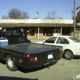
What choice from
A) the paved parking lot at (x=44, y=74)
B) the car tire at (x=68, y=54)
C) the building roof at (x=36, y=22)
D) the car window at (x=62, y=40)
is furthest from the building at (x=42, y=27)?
the paved parking lot at (x=44, y=74)

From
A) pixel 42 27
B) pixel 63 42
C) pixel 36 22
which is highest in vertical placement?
pixel 36 22

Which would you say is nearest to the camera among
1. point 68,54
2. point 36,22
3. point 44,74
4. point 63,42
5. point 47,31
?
point 44,74

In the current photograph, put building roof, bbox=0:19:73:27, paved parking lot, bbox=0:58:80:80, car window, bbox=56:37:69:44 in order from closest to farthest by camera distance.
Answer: paved parking lot, bbox=0:58:80:80 → car window, bbox=56:37:69:44 → building roof, bbox=0:19:73:27

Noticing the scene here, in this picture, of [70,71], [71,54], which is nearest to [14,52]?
[70,71]

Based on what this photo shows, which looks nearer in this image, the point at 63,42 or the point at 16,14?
the point at 63,42

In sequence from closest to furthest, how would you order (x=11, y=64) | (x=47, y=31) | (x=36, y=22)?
(x=11, y=64) < (x=36, y=22) < (x=47, y=31)

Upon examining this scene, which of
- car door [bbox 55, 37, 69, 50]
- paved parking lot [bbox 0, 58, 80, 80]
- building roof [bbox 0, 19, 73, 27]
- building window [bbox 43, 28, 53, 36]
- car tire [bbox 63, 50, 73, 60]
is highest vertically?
building roof [bbox 0, 19, 73, 27]

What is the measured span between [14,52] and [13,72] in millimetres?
911

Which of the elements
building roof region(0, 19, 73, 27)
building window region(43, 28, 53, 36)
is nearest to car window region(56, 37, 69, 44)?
building roof region(0, 19, 73, 27)

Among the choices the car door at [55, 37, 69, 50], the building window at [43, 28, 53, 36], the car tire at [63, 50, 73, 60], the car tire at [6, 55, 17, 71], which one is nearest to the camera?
the car tire at [6, 55, 17, 71]

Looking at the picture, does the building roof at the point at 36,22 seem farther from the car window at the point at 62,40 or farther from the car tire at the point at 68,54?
the car tire at the point at 68,54

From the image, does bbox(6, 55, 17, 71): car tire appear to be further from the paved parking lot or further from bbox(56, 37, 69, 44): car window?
bbox(56, 37, 69, 44): car window

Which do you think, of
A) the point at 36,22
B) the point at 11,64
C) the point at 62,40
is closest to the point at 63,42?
the point at 62,40

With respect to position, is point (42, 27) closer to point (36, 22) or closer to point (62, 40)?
point (36, 22)
